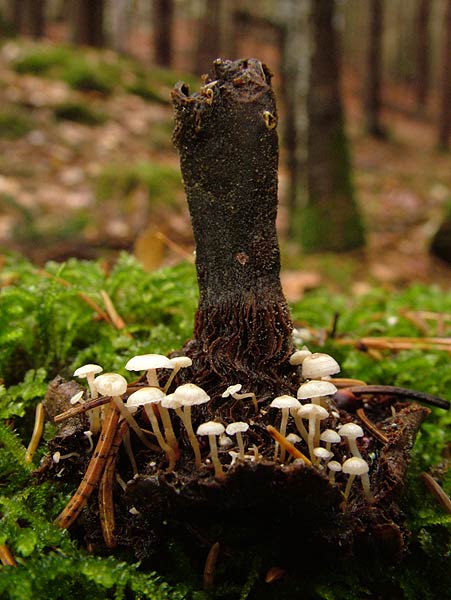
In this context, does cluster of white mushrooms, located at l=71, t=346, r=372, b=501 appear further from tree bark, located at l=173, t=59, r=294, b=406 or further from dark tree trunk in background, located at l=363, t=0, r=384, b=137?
dark tree trunk in background, located at l=363, t=0, r=384, b=137

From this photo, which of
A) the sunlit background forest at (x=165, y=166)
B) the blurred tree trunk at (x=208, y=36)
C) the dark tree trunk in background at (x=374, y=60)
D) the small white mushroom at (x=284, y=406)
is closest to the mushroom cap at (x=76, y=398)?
the small white mushroom at (x=284, y=406)

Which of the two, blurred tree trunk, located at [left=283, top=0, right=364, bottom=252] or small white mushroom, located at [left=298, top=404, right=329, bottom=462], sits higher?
blurred tree trunk, located at [left=283, top=0, right=364, bottom=252]

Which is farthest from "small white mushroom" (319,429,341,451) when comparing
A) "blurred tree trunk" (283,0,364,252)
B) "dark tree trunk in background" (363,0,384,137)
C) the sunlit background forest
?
"dark tree trunk in background" (363,0,384,137)

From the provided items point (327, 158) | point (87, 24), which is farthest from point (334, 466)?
point (87, 24)

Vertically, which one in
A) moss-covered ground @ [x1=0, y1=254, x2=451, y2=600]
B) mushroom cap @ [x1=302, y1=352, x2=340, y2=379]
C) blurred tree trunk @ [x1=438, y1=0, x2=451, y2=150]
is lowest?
moss-covered ground @ [x1=0, y1=254, x2=451, y2=600]

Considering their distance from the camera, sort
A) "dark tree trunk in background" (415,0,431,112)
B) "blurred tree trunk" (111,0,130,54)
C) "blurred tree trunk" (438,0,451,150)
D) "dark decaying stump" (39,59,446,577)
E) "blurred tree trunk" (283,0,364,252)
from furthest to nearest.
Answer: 1. "dark tree trunk in background" (415,0,431,112)
2. "blurred tree trunk" (111,0,130,54)
3. "blurred tree trunk" (438,0,451,150)
4. "blurred tree trunk" (283,0,364,252)
5. "dark decaying stump" (39,59,446,577)

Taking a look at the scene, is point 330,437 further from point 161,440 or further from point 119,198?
point 119,198

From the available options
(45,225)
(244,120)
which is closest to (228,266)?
(244,120)

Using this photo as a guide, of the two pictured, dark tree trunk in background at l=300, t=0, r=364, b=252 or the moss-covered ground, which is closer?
the moss-covered ground

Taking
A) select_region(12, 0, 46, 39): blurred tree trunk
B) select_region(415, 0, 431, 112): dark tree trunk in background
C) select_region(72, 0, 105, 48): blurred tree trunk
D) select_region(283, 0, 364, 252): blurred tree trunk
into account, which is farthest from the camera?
select_region(415, 0, 431, 112): dark tree trunk in background
